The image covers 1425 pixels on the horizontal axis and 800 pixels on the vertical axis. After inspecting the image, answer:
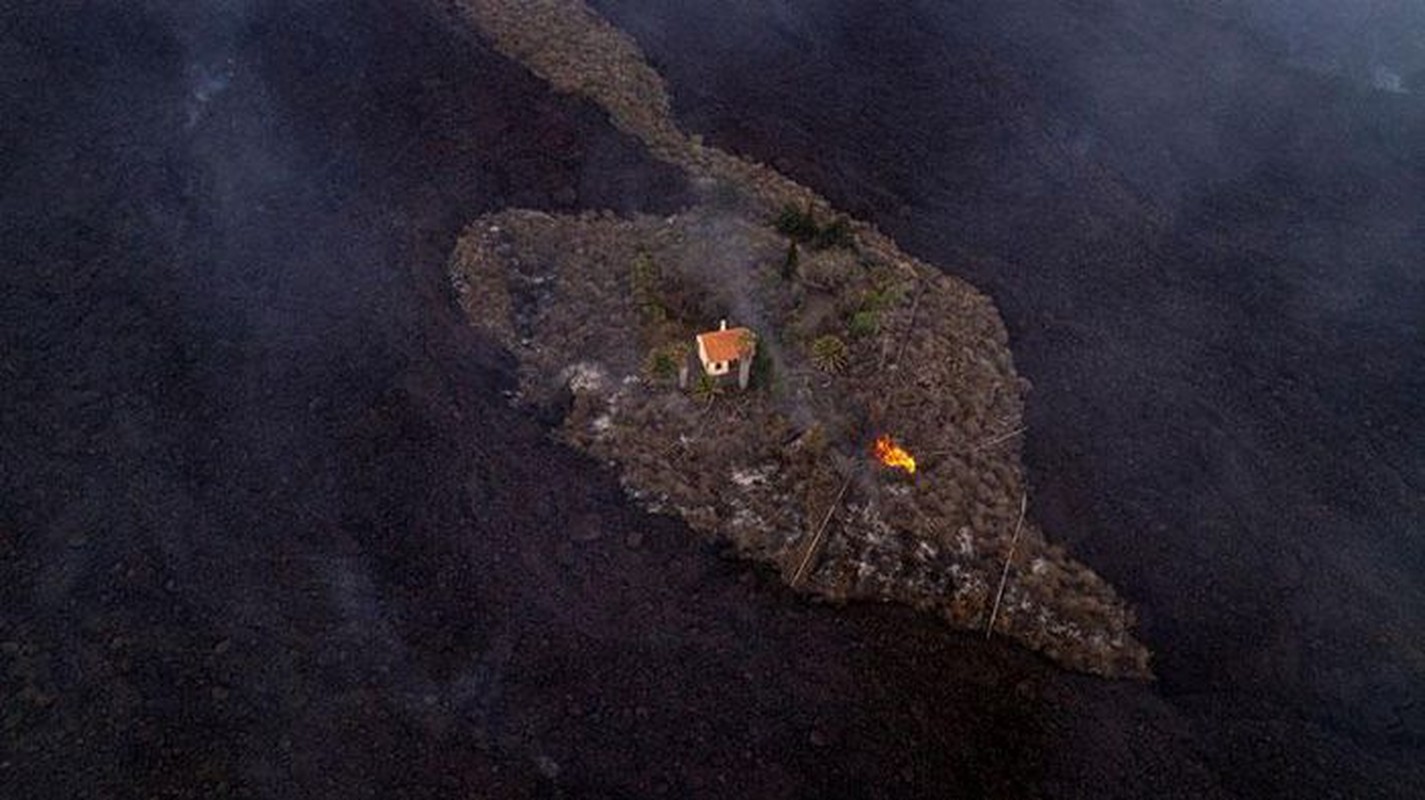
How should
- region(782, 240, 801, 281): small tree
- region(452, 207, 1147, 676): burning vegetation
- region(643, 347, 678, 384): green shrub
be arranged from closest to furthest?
region(452, 207, 1147, 676): burning vegetation → region(643, 347, 678, 384): green shrub → region(782, 240, 801, 281): small tree

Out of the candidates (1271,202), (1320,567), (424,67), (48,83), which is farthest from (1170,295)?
(48,83)

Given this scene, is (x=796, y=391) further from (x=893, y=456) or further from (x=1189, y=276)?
(x=1189, y=276)

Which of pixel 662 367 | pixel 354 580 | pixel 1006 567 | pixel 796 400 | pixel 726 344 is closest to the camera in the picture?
pixel 354 580

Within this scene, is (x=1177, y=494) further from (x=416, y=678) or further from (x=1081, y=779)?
(x=416, y=678)

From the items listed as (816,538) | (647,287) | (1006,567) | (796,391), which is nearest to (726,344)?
(796,391)

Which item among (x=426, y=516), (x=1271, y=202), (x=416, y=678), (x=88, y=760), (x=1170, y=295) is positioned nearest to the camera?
(x=88, y=760)

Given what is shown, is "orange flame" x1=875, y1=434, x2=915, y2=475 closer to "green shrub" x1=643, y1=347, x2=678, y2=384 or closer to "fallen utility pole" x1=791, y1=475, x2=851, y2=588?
"fallen utility pole" x1=791, y1=475, x2=851, y2=588

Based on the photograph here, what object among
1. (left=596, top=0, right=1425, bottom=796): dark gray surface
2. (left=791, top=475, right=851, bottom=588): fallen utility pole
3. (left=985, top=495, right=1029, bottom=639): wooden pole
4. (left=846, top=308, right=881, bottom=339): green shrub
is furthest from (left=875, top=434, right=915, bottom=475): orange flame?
(left=846, top=308, right=881, bottom=339): green shrub
